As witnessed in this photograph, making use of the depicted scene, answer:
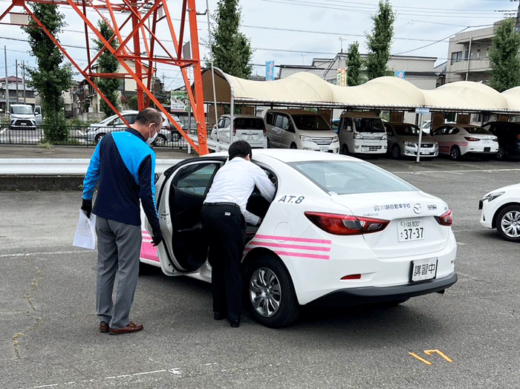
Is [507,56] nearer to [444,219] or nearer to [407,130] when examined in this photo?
[407,130]

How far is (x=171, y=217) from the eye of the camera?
5.40 m

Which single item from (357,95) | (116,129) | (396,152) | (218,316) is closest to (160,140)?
(116,129)

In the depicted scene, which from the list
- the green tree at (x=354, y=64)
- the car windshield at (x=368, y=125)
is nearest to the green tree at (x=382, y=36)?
the green tree at (x=354, y=64)

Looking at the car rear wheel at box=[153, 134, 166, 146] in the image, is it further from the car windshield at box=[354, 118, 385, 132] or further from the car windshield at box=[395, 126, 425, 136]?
the car windshield at box=[395, 126, 425, 136]

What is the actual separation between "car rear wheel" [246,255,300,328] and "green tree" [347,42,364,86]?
35.3 metres

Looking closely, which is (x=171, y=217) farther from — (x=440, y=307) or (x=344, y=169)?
(x=440, y=307)

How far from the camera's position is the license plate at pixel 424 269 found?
4.59 meters

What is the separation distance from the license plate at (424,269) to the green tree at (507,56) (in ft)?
119

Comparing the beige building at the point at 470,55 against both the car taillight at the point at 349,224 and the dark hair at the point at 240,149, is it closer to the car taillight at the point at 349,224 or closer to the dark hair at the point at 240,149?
the dark hair at the point at 240,149

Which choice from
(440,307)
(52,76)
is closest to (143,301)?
(440,307)

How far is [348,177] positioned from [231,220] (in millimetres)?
1172

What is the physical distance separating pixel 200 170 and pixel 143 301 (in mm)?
1437

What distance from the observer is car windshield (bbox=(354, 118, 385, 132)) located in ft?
82.4

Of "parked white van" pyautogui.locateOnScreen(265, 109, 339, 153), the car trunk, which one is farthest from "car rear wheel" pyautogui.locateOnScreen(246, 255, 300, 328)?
"parked white van" pyautogui.locateOnScreen(265, 109, 339, 153)
